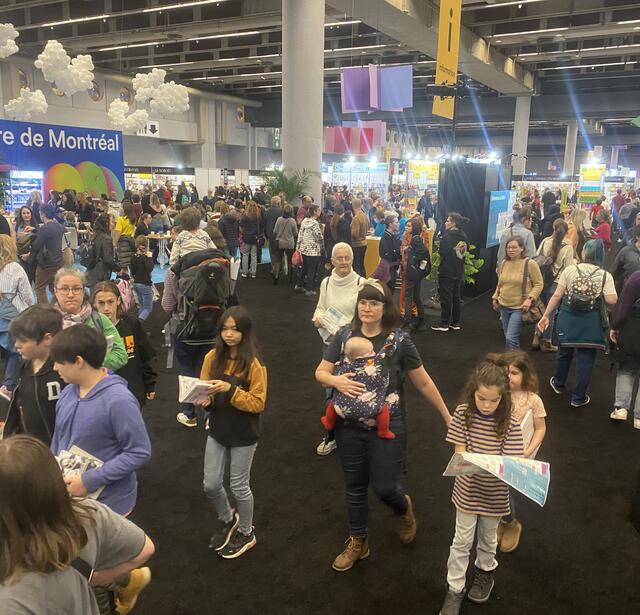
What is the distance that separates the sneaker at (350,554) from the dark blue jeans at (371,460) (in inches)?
9.6

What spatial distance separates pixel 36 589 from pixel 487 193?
29.6 feet

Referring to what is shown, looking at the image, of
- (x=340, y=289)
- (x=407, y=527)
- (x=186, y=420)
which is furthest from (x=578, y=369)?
(x=186, y=420)

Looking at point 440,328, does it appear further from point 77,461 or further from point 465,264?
point 77,461

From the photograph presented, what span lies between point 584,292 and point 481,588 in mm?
2803

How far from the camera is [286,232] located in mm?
9930

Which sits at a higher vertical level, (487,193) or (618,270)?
(487,193)

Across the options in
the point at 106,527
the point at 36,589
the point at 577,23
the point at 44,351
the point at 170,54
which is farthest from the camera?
the point at 170,54

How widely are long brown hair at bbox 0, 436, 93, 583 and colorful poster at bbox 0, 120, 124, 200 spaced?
44.2 feet

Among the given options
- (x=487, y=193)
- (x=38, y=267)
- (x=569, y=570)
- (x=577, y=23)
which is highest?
(x=577, y=23)

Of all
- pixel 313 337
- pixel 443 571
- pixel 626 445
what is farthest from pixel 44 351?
pixel 313 337

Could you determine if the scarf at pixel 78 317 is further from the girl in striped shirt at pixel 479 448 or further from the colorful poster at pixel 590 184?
the colorful poster at pixel 590 184

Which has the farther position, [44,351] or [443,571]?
[443,571]

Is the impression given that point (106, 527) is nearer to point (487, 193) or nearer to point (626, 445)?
point (626, 445)

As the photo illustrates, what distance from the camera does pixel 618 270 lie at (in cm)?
546
